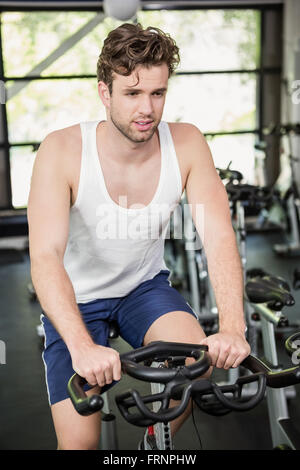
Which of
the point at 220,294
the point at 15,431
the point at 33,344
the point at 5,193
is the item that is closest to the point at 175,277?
the point at 33,344

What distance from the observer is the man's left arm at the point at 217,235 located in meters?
1.45

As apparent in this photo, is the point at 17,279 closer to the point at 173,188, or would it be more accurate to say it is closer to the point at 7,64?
the point at 7,64

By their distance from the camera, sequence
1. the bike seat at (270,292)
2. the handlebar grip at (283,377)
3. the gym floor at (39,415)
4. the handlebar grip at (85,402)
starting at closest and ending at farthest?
1. the handlebar grip at (85,402)
2. the handlebar grip at (283,377)
3. the bike seat at (270,292)
4. the gym floor at (39,415)

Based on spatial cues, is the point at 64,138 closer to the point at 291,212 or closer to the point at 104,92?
the point at 104,92

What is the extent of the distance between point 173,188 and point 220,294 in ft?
1.09

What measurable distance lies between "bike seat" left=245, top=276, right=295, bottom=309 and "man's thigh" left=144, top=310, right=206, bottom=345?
630 mm

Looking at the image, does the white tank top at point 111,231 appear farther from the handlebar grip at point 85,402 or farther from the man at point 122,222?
the handlebar grip at point 85,402

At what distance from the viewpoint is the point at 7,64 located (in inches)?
240

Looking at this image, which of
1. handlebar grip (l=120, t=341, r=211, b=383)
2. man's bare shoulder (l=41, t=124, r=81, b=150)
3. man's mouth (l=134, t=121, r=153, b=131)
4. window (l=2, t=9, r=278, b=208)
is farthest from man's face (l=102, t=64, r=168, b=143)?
window (l=2, t=9, r=278, b=208)

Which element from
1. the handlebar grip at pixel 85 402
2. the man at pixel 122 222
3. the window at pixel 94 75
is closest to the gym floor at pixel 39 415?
the man at pixel 122 222

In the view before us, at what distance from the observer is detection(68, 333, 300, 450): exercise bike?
1043mm

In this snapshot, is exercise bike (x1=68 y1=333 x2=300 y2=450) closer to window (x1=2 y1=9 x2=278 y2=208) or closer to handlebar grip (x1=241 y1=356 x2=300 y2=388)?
handlebar grip (x1=241 y1=356 x2=300 y2=388)

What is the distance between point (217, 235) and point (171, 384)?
0.62 metres

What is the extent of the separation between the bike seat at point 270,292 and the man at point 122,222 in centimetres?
54
